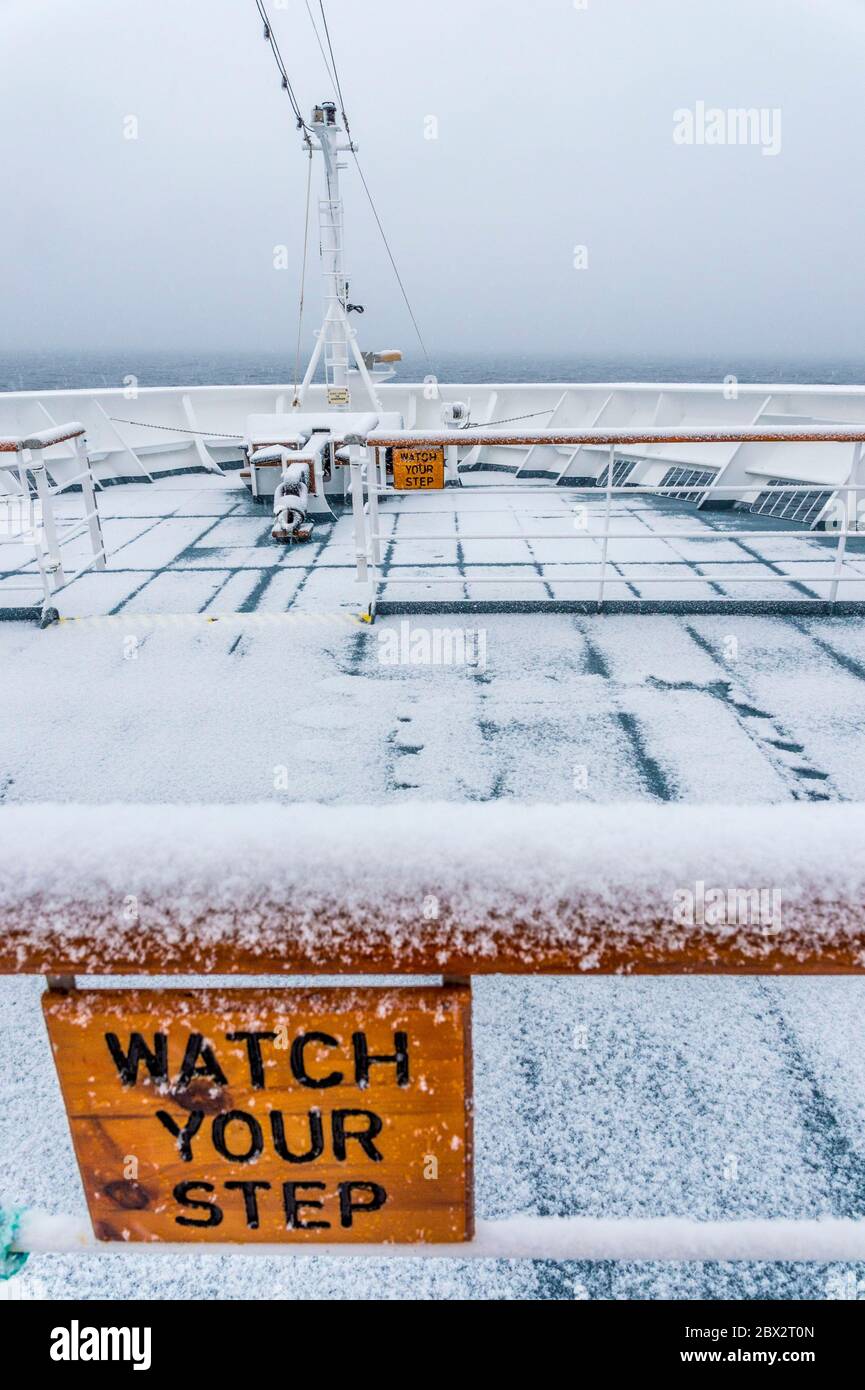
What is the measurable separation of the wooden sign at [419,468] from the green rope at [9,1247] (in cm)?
449

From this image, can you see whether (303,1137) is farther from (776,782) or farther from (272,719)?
(272,719)

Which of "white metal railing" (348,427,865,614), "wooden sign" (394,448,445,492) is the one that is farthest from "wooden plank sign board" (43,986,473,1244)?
"wooden sign" (394,448,445,492)

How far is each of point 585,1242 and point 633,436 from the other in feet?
15.0

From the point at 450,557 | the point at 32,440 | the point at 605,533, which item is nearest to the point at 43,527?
the point at 32,440

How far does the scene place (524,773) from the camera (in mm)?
3562

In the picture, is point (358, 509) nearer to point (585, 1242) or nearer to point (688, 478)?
point (585, 1242)

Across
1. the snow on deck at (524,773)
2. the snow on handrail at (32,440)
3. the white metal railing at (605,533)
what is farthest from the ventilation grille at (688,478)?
the snow on handrail at (32,440)

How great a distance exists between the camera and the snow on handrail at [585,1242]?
85cm

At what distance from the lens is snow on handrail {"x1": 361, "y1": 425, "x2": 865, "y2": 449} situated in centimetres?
462

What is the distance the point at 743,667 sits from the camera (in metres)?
4.73

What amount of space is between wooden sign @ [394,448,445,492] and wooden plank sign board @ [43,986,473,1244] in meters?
4.49

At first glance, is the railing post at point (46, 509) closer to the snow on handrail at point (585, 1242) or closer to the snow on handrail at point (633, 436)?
the snow on handrail at point (633, 436)

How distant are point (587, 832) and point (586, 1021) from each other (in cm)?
172
